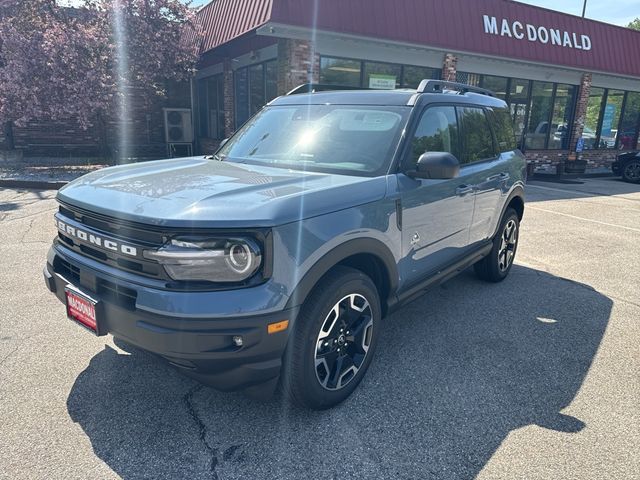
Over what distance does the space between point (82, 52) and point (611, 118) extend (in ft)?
64.5

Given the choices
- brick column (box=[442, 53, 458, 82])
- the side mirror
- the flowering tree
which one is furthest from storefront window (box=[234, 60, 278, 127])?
the side mirror

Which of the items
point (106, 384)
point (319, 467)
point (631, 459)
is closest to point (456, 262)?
point (631, 459)

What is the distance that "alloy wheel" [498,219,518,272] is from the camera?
198 inches

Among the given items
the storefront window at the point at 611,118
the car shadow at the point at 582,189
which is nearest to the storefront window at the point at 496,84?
the car shadow at the point at 582,189

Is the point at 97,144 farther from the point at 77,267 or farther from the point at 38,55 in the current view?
the point at 77,267

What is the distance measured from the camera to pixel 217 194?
2.43 m

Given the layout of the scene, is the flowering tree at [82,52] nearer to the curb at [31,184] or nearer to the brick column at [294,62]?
the curb at [31,184]

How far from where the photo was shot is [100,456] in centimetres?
234

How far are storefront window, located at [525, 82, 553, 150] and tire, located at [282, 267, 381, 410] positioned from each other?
16407 mm

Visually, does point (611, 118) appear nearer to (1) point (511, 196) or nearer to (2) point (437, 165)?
(1) point (511, 196)

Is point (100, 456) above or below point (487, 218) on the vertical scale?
below

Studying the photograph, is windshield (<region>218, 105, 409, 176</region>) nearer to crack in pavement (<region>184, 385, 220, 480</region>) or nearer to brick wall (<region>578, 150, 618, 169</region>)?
crack in pavement (<region>184, 385, 220, 480</region>)

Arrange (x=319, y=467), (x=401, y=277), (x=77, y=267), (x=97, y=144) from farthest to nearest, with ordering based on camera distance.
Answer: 1. (x=97, y=144)
2. (x=401, y=277)
3. (x=77, y=267)
4. (x=319, y=467)

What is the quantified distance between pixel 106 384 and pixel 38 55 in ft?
39.9
